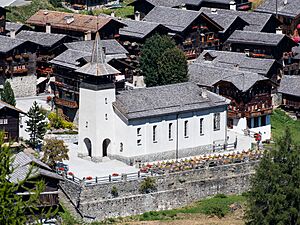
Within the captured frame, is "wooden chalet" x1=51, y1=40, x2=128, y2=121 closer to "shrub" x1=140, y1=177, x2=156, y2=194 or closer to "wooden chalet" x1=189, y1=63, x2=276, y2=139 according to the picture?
"wooden chalet" x1=189, y1=63, x2=276, y2=139

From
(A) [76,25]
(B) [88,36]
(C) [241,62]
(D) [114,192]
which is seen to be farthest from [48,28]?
(D) [114,192]

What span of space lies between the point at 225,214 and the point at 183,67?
16586 mm

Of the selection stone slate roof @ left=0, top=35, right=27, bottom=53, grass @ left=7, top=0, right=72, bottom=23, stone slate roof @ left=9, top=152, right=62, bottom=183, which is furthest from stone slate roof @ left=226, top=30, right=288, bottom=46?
stone slate roof @ left=9, top=152, right=62, bottom=183

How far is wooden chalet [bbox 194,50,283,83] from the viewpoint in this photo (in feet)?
295

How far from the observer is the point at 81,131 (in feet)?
245

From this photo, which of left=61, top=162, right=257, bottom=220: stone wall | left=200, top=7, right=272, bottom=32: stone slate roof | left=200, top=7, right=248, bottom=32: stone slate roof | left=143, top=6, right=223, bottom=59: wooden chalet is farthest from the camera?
left=200, top=7, right=272, bottom=32: stone slate roof

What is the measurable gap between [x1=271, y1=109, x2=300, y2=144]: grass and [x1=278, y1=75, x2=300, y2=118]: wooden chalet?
104 centimetres

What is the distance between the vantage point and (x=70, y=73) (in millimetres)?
83000

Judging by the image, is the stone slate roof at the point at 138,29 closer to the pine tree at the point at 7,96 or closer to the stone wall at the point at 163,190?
the pine tree at the point at 7,96

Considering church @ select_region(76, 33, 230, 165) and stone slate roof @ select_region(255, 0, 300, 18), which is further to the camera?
stone slate roof @ select_region(255, 0, 300, 18)

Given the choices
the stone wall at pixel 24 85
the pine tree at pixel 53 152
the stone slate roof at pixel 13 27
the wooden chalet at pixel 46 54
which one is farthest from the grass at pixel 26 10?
the pine tree at pixel 53 152

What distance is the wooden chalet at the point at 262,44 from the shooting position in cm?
9756

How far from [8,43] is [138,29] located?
12.3 metres

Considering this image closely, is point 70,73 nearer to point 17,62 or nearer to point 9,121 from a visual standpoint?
point 17,62
